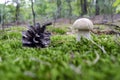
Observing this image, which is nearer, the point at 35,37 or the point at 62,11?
the point at 35,37

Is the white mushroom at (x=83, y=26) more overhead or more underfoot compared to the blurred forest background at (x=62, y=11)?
more underfoot

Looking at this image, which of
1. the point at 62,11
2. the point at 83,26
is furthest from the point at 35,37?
the point at 62,11

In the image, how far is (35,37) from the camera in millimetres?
2588

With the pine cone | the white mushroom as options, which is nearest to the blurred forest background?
the pine cone

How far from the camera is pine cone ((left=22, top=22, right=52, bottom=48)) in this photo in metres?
2.45

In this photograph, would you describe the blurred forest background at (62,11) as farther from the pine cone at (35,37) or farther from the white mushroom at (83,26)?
the white mushroom at (83,26)

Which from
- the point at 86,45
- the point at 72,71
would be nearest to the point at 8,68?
the point at 72,71

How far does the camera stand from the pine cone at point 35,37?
2.45 metres

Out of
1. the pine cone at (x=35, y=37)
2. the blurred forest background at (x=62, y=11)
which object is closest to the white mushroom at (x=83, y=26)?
the pine cone at (x=35, y=37)

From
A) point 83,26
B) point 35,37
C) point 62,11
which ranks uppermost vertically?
point 62,11

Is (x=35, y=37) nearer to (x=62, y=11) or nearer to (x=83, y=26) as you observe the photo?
(x=83, y=26)

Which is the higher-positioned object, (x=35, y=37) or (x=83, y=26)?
(x=83, y=26)

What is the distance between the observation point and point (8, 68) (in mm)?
937

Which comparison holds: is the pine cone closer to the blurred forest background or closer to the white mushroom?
the white mushroom
